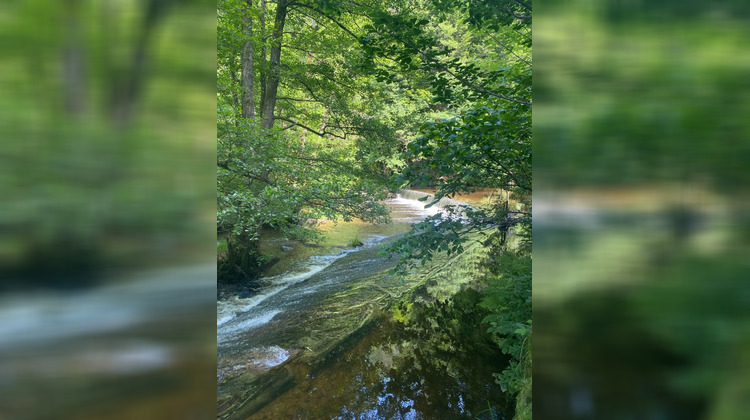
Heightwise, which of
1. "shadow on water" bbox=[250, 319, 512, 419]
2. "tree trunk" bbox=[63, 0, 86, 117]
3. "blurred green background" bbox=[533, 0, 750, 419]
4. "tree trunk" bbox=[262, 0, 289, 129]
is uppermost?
"tree trunk" bbox=[262, 0, 289, 129]

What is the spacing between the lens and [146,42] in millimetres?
813

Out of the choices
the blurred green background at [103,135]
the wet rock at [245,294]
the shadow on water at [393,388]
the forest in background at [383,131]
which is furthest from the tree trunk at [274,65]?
the blurred green background at [103,135]

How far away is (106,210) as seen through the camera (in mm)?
755

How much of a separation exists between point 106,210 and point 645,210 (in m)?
1.03

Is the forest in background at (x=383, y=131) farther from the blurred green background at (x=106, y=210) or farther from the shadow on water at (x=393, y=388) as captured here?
the blurred green background at (x=106, y=210)

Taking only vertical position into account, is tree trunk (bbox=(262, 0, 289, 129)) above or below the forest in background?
above

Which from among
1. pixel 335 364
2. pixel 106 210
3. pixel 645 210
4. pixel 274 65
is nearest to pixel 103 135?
pixel 106 210

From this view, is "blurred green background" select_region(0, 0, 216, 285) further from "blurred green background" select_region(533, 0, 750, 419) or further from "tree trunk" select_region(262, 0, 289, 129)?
"tree trunk" select_region(262, 0, 289, 129)

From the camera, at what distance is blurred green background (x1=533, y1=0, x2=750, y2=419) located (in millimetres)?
612

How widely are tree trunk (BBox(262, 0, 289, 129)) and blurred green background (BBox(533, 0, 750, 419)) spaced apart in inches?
263

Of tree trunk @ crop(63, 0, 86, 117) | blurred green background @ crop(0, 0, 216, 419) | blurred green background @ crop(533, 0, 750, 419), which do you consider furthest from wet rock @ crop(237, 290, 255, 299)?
blurred green background @ crop(533, 0, 750, 419)

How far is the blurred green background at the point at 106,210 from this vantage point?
28.1 inches

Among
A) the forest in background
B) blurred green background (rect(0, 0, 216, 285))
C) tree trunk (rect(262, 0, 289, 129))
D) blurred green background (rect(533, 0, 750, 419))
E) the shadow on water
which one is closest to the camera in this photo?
blurred green background (rect(533, 0, 750, 419))

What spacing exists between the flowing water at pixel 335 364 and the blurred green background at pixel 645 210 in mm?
2875
